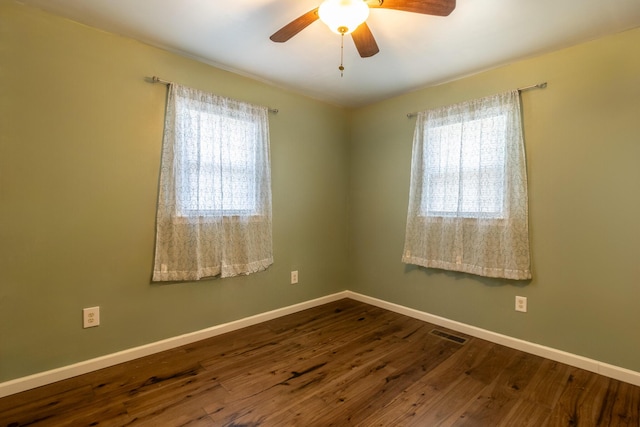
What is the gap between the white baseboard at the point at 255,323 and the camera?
73.1 inches

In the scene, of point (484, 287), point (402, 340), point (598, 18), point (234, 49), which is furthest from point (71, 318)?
point (598, 18)

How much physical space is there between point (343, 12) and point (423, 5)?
0.38 meters

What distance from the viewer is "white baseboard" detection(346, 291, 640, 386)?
198 cm

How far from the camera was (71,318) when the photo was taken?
197cm

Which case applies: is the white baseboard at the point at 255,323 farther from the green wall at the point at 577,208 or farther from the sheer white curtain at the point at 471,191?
the sheer white curtain at the point at 471,191

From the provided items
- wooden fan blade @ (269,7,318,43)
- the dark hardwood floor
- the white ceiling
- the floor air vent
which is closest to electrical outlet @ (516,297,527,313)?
the dark hardwood floor

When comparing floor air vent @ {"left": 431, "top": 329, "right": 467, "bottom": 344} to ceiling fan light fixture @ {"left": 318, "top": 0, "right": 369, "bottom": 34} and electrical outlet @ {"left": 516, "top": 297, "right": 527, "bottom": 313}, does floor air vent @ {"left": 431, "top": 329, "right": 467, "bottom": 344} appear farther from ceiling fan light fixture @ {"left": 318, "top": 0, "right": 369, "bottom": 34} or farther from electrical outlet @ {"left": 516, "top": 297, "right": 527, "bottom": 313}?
ceiling fan light fixture @ {"left": 318, "top": 0, "right": 369, "bottom": 34}

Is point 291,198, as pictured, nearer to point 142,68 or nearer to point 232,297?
point 232,297

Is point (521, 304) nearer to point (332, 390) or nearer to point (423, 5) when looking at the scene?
point (332, 390)

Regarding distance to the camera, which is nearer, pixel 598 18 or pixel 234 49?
pixel 598 18

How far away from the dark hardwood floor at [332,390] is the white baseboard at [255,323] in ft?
0.18

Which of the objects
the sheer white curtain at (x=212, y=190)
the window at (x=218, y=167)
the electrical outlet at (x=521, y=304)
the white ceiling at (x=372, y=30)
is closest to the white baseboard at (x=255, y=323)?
the electrical outlet at (x=521, y=304)

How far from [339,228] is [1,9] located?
121 inches

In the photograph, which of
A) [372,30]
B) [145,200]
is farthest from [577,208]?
[145,200]
